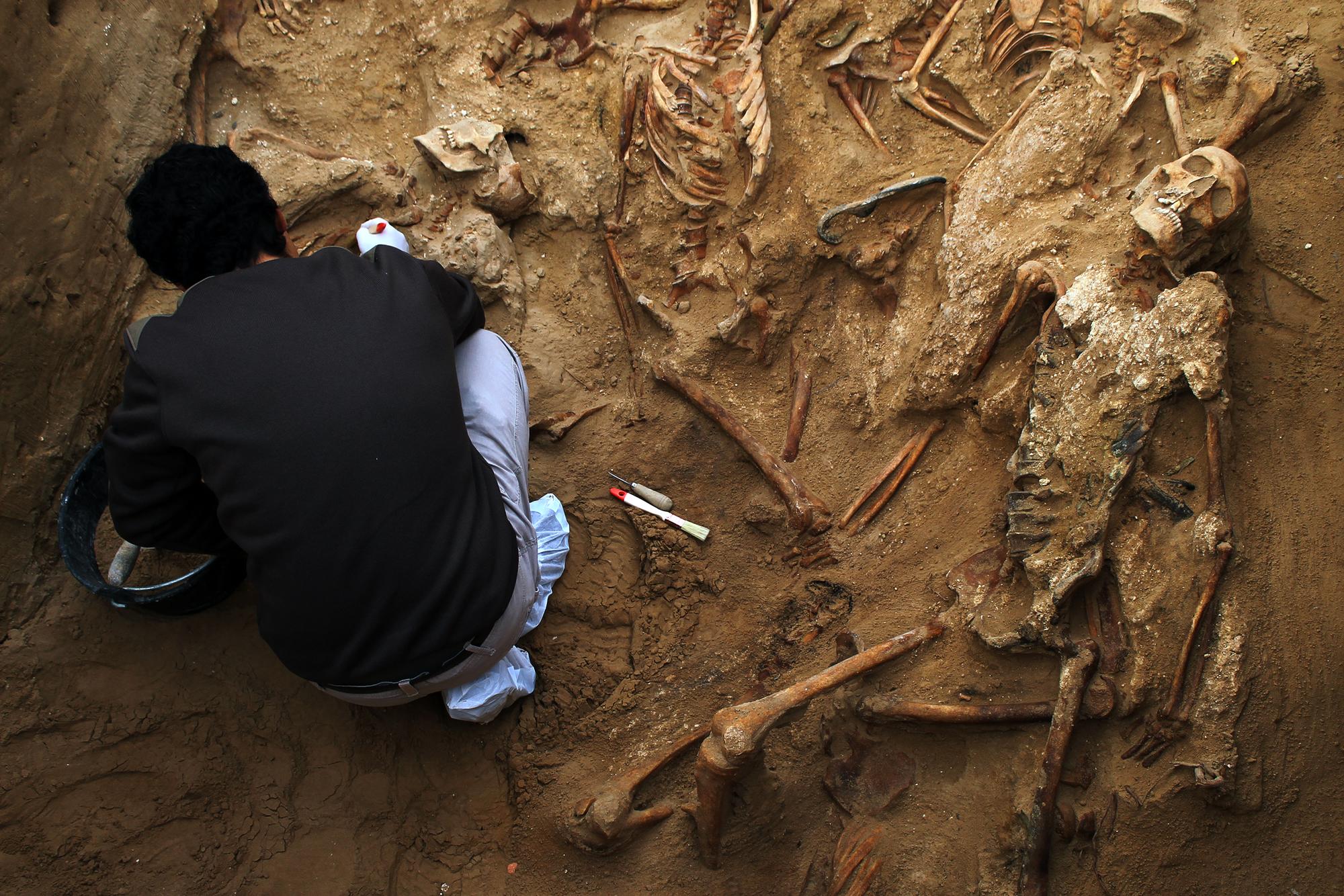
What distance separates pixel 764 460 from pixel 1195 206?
165 cm

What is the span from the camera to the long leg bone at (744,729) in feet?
7.76

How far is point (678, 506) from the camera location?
3402mm

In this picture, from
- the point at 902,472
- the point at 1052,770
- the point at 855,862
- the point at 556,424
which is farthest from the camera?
the point at 556,424

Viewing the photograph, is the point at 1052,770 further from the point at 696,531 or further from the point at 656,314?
the point at 656,314

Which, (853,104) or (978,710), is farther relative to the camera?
(853,104)

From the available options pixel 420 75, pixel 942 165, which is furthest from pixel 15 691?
pixel 942 165

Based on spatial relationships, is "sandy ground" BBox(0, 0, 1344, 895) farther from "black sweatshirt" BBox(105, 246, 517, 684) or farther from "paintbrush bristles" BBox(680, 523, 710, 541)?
"black sweatshirt" BBox(105, 246, 517, 684)

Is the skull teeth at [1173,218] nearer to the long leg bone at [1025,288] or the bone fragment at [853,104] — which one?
the long leg bone at [1025,288]

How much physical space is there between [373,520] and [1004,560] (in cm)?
196

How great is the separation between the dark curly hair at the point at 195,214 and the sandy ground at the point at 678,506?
2.75 feet

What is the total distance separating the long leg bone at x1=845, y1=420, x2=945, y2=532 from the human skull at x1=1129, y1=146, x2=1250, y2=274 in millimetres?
967

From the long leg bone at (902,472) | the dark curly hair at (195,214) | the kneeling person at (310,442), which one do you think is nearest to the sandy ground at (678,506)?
the long leg bone at (902,472)

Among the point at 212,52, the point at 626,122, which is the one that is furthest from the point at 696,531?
the point at 212,52

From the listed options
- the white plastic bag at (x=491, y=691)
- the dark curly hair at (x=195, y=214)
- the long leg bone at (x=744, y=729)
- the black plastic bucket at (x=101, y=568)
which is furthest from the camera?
the white plastic bag at (x=491, y=691)
